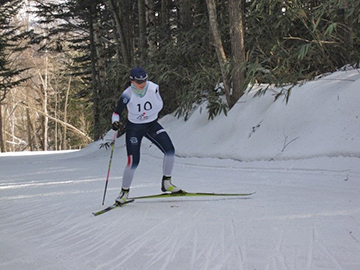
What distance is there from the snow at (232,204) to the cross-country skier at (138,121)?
0.44 metres

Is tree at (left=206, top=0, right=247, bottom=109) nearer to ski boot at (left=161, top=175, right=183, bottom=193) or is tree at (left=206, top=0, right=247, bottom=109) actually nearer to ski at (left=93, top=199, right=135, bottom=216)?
ski boot at (left=161, top=175, right=183, bottom=193)

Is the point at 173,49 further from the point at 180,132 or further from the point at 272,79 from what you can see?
the point at 272,79

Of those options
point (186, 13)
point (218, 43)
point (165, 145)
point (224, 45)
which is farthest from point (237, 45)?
point (165, 145)

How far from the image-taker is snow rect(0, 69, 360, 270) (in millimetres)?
3498

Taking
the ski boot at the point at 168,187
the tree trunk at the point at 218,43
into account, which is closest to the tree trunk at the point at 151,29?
the tree trunk at the point at 218,43

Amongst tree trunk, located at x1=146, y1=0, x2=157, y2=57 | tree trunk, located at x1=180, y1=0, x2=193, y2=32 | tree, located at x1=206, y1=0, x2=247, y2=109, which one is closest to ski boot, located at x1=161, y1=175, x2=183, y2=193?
tree, located at x1=206, y1=0, x2=247, y2=109

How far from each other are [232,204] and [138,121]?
5.68 ft

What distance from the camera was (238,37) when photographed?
10844 mm

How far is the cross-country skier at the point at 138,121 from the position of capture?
5.83 m

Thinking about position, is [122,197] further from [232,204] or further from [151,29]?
[151,29]

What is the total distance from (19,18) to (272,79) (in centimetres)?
3164

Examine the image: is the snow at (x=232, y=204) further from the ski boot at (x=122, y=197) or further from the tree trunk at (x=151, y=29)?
the tree trunk at (x=151, y=29)

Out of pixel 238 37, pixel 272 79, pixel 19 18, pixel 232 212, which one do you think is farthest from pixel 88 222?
pixel 19 18

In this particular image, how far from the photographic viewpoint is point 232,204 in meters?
5.45
